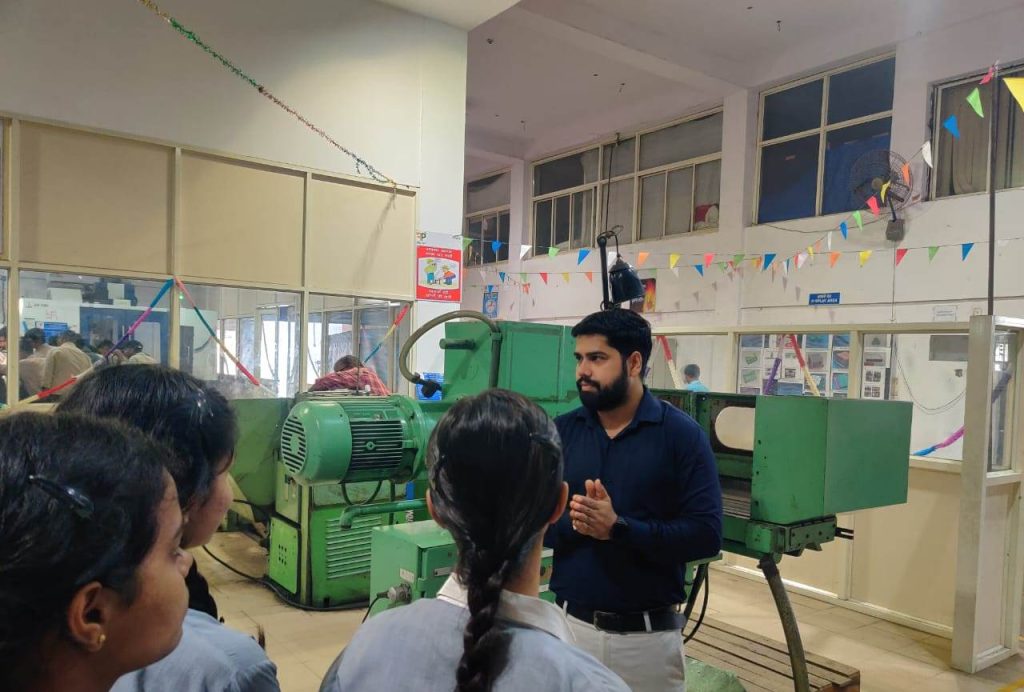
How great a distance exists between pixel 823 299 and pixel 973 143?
1704mm

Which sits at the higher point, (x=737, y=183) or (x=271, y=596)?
(x=737, y=183)

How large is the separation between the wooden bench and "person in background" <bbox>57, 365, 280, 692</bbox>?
2.14 metres

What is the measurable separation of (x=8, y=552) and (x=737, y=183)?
7519 mm

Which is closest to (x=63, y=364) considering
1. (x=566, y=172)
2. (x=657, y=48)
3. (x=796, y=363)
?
(x=657, y=48)

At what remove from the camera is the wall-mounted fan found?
5.78 m

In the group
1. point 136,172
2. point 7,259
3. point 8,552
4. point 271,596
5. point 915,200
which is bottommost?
point 271,596

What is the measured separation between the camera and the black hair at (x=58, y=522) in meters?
0.51

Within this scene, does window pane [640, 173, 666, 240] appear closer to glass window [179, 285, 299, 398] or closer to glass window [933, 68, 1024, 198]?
glass window [933, 68, 1024, 198]

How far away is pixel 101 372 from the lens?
3.25 ft

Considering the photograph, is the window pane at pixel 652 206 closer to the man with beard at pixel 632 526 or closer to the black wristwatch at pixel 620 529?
the man with beard at pixel 632 526

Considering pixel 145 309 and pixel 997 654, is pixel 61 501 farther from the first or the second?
pixel 997 654

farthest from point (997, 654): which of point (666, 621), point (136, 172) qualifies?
point (136, 172)

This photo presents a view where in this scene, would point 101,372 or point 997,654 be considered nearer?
point 101,372

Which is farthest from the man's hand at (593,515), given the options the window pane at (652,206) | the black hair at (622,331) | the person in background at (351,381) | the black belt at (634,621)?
the window pane at (652,206)
